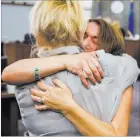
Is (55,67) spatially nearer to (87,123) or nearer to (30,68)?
(30,68)

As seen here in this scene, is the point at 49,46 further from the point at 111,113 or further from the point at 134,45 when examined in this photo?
the point at 134,45

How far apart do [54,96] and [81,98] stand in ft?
0.28

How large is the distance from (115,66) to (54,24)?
237mm

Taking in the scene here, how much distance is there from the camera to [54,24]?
2.98ft

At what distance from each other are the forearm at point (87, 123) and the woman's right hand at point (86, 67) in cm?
9

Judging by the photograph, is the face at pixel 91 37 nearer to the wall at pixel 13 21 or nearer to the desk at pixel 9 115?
the desk at pixel 9 115

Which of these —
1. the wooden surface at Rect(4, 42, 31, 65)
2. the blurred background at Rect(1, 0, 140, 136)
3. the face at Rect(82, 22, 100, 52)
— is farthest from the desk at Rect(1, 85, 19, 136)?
the face at Rect(82, 22, 100, 52)

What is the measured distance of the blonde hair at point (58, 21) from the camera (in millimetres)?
901

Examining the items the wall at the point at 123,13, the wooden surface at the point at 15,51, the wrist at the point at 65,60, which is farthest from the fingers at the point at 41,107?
the wall at the point at 123,13

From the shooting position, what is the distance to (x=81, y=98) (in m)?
0.90

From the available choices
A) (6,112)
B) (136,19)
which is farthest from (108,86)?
(136,19)

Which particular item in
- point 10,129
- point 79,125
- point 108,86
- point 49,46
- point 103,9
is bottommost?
point 10,129

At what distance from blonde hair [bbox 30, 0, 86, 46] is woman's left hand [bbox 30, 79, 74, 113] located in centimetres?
15

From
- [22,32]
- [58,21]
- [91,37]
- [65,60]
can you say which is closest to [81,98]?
[65,60]
